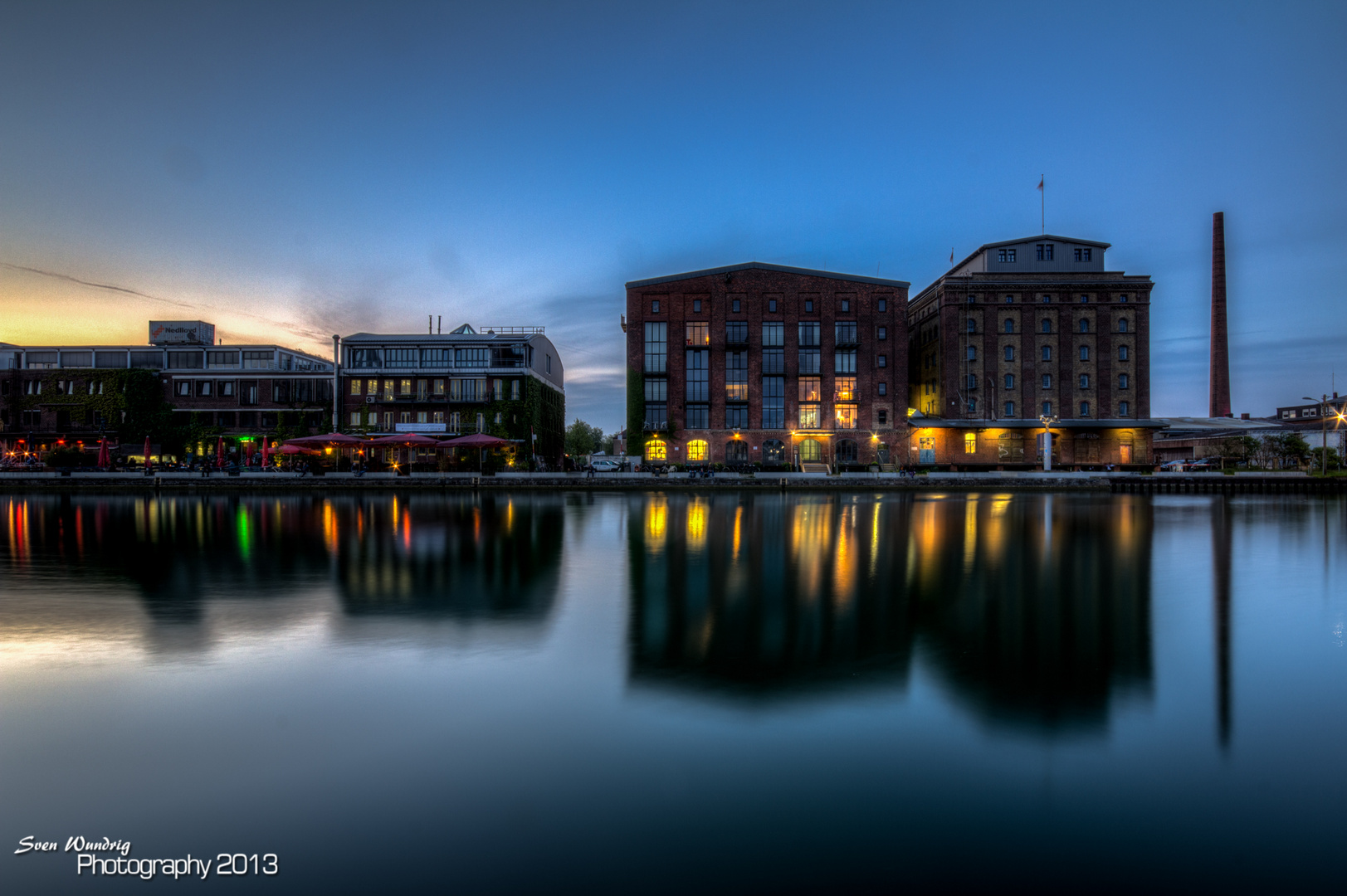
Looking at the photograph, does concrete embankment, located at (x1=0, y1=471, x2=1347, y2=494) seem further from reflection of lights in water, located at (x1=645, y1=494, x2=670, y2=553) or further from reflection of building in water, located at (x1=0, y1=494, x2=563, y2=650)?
reflection of building in water, located at (x1=0, y1=494, x2=563, y2=650)

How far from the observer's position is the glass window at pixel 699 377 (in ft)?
200

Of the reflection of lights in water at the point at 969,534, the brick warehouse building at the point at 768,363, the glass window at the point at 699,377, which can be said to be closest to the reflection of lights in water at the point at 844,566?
the reflection of lights in water at the point at 969,534

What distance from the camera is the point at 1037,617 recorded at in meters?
10.0

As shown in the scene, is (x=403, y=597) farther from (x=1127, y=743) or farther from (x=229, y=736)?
(x=1127, y=743)

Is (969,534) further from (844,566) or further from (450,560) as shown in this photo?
(450,560)

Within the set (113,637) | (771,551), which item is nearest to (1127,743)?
(771,551)

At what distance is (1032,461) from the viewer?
6025 centimetres

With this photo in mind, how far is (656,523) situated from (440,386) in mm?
42524

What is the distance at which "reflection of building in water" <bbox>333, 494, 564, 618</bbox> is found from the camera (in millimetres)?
11133

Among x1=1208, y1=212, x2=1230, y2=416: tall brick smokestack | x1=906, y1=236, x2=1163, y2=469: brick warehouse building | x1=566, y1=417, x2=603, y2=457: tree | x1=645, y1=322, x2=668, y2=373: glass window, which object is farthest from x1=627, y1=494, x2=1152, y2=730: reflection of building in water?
x1=566, y1=417, x2=603, y2=457: tree

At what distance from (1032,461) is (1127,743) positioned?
6170cm

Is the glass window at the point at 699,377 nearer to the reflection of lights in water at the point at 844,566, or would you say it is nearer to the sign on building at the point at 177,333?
the reflection of lights in water at the point at 844,566

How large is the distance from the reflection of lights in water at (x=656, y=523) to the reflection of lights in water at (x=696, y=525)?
2.75ft

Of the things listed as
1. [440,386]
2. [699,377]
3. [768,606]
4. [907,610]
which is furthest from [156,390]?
[907,610]
